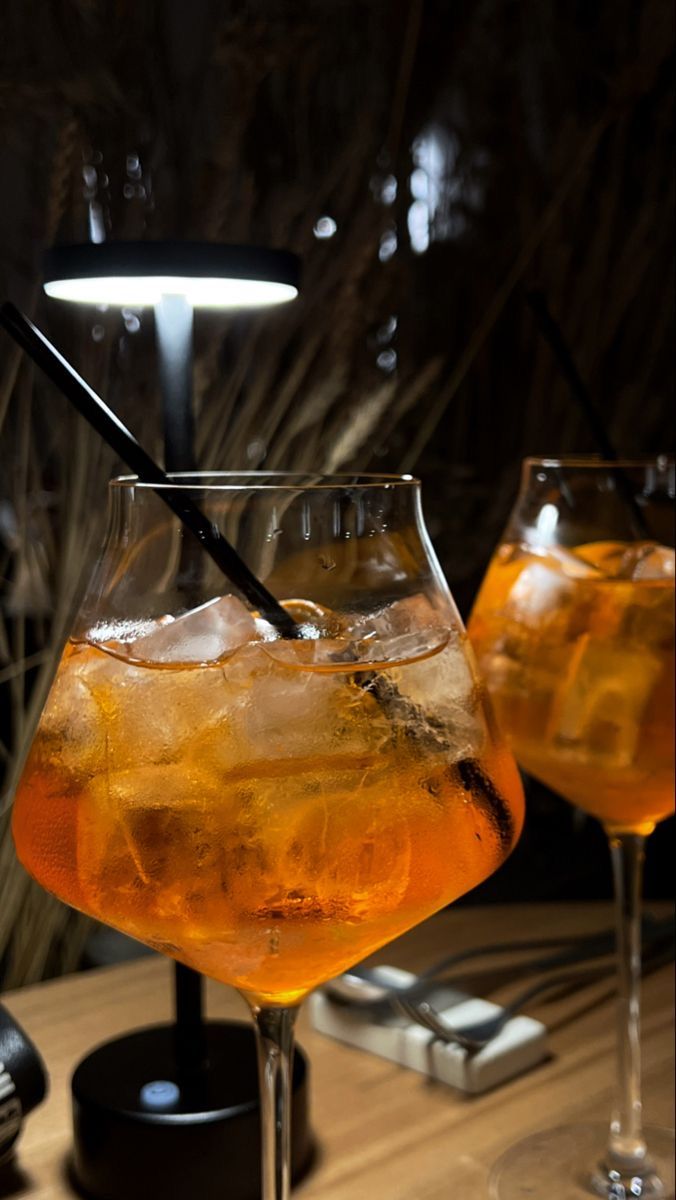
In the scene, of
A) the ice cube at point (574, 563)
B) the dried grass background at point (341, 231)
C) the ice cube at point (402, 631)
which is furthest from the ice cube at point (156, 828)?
the dried grass background at point (341, 231)

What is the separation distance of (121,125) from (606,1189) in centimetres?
100

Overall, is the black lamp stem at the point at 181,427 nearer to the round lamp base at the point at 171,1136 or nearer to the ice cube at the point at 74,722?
the round lamp base at the point at 171,1136

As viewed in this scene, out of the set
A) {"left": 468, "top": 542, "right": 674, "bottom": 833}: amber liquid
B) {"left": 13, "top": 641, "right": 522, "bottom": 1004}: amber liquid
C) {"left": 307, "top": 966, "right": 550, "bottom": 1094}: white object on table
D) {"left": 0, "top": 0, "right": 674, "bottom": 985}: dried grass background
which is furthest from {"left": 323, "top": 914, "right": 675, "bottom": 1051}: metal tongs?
{"left": 13, "top": 641, "right": 522, "bottom": 1004}: amber liquid

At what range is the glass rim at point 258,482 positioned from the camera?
589mm

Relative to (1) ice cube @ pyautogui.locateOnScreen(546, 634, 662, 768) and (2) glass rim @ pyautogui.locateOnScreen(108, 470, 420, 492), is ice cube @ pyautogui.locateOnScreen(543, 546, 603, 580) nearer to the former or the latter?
(1) ice cube @ pyautogui.locateOnScreen(546, 634, 662, 768)

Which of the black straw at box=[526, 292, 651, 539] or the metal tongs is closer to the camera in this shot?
the black straw at box=[526, 292, 651, 539]

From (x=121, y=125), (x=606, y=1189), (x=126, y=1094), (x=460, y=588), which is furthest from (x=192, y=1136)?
(x=121, y=125)

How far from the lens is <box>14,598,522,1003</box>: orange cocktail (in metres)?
0.56

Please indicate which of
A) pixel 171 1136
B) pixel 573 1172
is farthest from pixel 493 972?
pixel 171 1136

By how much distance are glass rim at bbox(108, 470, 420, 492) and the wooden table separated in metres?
0.50

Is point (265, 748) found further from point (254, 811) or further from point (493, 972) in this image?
point (493, 972)

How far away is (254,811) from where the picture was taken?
563mm

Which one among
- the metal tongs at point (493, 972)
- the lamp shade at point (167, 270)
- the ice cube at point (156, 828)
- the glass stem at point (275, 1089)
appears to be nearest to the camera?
the ice cube at point (156, 828)

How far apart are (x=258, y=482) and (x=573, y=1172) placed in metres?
0.56
